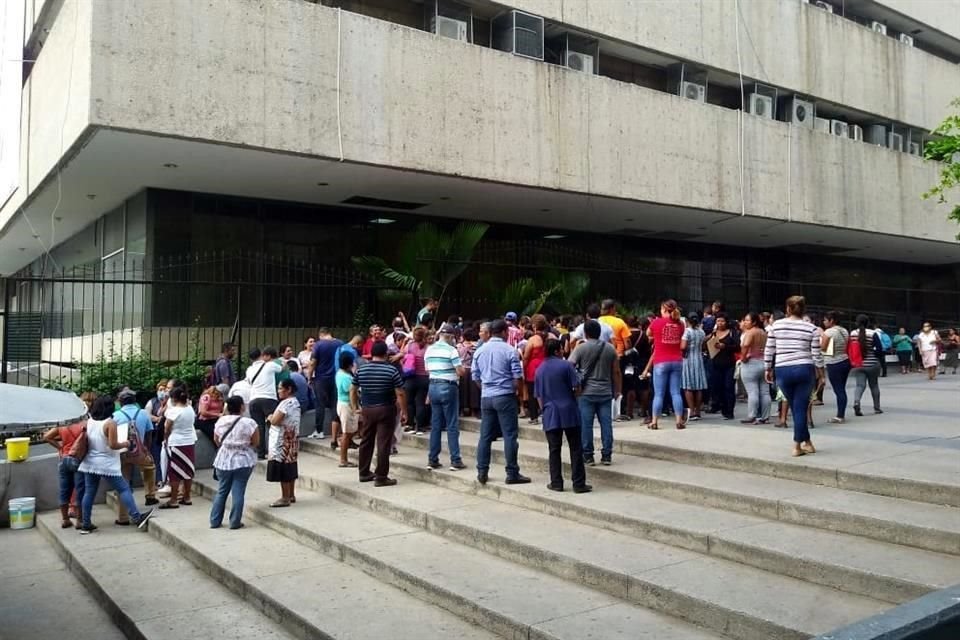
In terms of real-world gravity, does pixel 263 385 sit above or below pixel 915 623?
above

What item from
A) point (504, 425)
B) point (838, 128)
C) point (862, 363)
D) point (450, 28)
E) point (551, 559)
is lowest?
point (551, 559)

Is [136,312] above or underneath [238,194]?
underneath

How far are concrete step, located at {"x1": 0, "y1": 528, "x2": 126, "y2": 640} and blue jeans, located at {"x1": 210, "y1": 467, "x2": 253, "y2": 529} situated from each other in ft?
4.72

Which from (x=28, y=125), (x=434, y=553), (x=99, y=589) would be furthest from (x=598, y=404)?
(x=28, y=125)

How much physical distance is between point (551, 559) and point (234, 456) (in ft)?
12.8

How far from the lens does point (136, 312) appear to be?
1606 cm

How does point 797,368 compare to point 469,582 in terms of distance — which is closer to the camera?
point 469,582

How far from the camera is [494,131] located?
613 inches

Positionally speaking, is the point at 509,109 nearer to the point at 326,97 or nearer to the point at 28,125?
the point at 326,97

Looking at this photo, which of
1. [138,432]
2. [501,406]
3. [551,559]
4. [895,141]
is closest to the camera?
[551,559]

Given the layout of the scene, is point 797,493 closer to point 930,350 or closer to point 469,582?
point 469,582

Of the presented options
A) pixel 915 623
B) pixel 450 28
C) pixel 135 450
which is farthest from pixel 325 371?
pixel 915 623

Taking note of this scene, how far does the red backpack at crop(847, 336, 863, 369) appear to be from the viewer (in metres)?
11.0

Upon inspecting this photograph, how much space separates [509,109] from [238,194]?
20.3ft
